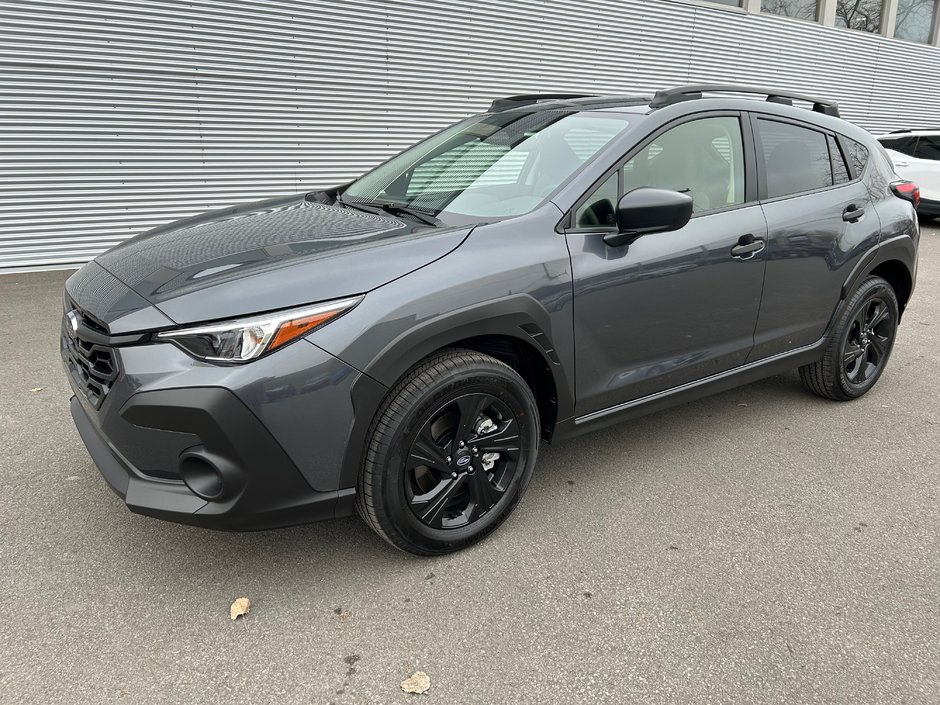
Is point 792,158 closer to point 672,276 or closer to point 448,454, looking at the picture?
point 672,276

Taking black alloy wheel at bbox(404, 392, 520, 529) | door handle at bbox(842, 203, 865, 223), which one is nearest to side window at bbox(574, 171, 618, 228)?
black alloy wheel at bbox(404, 392, 520, 529)

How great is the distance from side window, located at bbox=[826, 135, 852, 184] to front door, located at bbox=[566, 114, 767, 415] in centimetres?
80

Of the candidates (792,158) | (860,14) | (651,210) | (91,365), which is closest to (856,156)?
(792,158)

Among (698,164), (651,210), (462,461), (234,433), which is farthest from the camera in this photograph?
(698,164)

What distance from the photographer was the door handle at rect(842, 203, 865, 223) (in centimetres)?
377

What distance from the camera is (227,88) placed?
25.6 feet

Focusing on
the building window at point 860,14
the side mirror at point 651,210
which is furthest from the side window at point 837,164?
the building window at point 860,14

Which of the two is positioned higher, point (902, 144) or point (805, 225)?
point (805, 225)

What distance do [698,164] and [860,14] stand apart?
15.7 meters

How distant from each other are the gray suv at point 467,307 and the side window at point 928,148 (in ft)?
29.8

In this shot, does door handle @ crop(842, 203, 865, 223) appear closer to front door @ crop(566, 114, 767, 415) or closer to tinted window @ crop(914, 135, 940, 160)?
front door @ crop(566, 114, 767, 415)

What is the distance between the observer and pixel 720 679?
2113mm

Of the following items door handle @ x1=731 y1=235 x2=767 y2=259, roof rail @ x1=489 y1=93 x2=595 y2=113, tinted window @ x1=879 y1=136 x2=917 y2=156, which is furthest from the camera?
tinted window @ x1=879 y1=136 x2=917 y2=156

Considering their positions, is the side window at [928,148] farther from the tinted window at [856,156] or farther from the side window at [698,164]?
the side window at [698,164]
